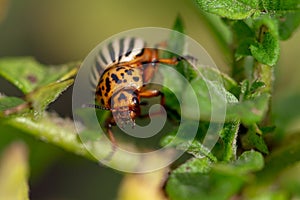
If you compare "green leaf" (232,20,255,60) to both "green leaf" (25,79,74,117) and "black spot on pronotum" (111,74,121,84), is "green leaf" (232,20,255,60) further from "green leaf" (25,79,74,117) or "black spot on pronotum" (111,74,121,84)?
"green leaf" (25,79,74,117)

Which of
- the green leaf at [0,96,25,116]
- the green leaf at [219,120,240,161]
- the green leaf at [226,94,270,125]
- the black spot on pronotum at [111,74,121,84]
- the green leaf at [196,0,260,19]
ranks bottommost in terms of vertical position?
the green leaf at [0,96,25,116]

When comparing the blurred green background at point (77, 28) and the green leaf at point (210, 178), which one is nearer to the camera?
the green leaf at point (210, 178)

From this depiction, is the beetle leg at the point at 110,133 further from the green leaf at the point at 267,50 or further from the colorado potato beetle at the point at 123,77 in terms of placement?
the green leaf at the point at 267,50

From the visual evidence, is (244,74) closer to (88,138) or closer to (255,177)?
(255,177)

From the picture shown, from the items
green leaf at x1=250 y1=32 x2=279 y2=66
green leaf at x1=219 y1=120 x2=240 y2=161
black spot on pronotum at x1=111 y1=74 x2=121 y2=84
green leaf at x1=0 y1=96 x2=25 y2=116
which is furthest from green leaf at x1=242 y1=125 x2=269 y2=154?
green leaf at x1=0 y1=96 x2=25 y2=116

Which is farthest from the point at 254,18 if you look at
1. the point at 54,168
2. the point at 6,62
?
the point at 54,168

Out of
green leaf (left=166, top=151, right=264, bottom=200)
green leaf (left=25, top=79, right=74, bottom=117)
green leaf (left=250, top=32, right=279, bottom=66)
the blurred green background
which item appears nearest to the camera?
green leaf (left=166, top=151, right=264, bottom=200)

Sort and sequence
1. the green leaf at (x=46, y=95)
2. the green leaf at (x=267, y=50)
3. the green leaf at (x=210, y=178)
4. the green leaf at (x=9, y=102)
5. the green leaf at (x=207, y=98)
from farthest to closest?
the green leaf at (x=9, y=102) → the green leaf at (x=46, y=95) → the green leaf at (x=267, y=50) → the green leaf at (x=207, y=98) → the green leaf at (x=210, y=178)

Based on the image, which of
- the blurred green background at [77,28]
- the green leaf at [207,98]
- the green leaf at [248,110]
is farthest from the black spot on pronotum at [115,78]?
the blurred green background at [77,28]
